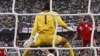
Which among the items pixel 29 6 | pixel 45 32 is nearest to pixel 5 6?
pixel 29 6

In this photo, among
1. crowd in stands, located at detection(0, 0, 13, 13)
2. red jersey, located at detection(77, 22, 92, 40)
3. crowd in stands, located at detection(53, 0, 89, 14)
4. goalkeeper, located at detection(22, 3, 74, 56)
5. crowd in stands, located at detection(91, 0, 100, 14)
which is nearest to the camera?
goalkeeper, located at detection(22, 3, 74, 56)

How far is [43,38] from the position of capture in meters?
3.61

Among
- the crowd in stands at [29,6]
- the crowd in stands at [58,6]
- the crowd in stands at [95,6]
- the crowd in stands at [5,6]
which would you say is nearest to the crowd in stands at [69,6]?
the crowd in stands at [58,6]

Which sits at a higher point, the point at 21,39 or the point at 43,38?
the point at 43,38

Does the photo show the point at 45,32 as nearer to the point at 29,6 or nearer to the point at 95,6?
the point at 95,6

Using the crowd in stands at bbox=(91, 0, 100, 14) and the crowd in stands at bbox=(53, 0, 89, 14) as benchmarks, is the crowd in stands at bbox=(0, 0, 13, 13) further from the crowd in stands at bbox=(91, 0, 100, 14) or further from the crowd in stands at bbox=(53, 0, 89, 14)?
the crowd in stands at bbox=(91, 0, 100, 14)

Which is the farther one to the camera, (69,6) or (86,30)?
(69,6)

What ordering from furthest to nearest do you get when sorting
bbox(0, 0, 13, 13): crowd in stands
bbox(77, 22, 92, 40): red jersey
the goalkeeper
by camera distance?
bbox(0, 0, 13, 13): crowd in stands, bbox(77, 22, 92, 40): red jersey, the goalkeeper

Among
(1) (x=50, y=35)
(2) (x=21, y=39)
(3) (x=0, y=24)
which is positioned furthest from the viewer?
(3) (x=0, y=24)

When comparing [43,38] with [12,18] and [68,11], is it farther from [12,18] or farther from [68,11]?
[68,11]

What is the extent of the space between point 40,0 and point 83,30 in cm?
291

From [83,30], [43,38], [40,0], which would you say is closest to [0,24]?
[40,0]

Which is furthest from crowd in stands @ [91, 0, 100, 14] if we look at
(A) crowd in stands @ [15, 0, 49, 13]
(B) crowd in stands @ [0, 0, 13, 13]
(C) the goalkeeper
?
(C) the goalkeeper

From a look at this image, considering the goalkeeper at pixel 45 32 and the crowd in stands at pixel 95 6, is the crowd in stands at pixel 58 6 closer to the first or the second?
the crowd in stands at pixel 95 6
